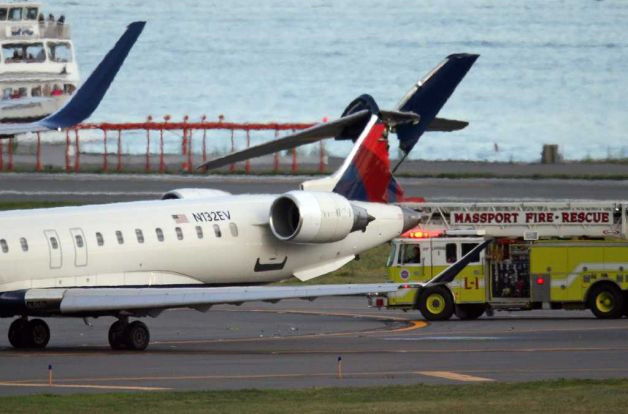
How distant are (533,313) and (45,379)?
714 inches

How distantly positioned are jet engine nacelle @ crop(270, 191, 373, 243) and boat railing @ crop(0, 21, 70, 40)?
62.2 metres

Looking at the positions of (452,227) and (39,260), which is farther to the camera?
(452,227)

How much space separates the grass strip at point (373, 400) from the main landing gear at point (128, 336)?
7909mm

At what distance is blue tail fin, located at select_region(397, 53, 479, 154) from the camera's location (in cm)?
3991

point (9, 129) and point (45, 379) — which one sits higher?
point (9, 129)

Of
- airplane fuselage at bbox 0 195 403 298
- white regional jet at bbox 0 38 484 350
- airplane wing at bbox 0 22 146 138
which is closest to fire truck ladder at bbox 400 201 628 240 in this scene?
white regional jet at bbox 0 38 484 350

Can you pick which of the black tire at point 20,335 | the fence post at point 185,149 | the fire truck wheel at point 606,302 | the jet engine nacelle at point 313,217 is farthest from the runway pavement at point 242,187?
the black tire at point 20,335

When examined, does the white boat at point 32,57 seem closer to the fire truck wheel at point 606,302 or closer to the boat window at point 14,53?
the boat window at point 14,53

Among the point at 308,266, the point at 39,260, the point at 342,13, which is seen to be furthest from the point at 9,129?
the point at 342,13

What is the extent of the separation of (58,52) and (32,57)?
194 inches

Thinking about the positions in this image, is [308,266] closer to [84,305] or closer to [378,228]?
[378,228]

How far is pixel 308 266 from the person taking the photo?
36406 mm

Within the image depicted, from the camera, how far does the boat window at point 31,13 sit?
96606 mm

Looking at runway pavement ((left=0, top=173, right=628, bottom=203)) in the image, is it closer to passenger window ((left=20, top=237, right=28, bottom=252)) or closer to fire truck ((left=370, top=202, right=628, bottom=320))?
fire truck ((left=370, top=202, right=628, bottom=320))
